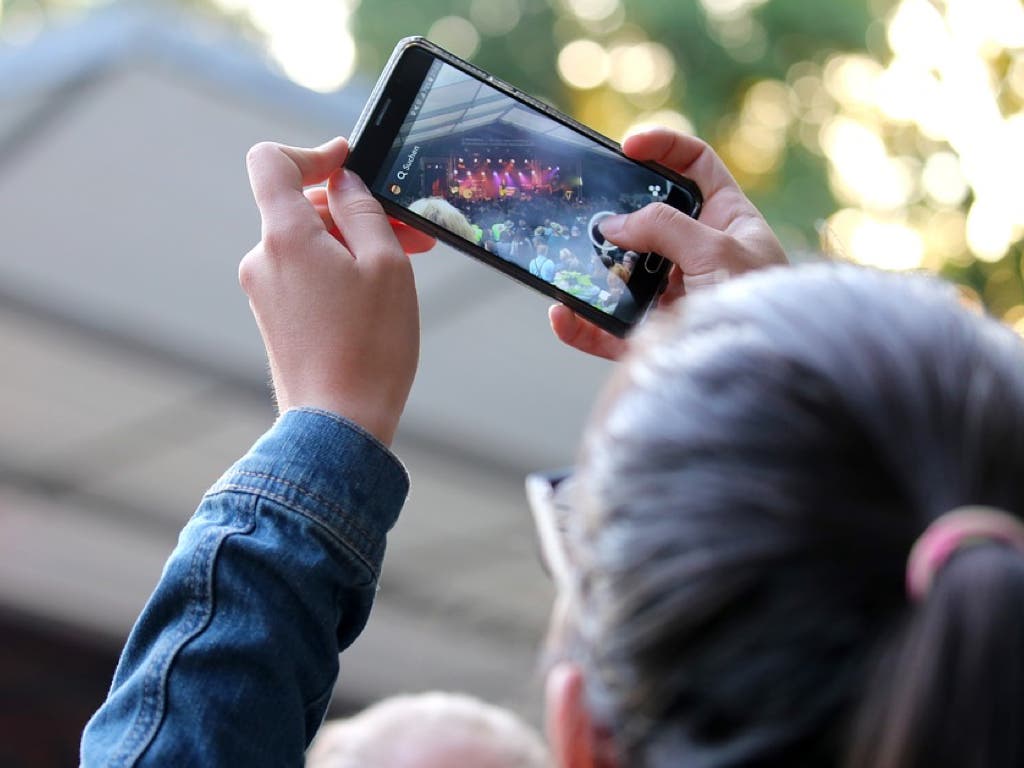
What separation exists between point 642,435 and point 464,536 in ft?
17.0

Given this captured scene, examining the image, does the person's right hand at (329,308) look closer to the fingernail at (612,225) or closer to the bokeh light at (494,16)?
the fingernail at (612,225)

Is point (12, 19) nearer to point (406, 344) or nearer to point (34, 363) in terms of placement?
point (34, 363)

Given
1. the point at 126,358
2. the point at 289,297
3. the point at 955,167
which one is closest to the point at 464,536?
the point at 126,358

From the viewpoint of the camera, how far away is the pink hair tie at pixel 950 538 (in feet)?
1.74

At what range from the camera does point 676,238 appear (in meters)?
1.09

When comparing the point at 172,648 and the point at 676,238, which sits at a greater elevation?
the point at 676,238

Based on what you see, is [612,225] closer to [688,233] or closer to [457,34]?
[688,233]

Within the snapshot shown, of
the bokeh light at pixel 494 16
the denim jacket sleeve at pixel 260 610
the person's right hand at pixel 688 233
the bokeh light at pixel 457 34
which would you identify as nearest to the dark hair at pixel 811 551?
the denim jacket sleeve at pixel 260 610

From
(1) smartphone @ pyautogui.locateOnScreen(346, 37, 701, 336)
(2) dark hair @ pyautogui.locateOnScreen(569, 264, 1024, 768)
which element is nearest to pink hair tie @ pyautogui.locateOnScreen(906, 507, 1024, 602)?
(2) dark hair @ pyautogui.locateOnScreen(569, 264, 1024, 768)

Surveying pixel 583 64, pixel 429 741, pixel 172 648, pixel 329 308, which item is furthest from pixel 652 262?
pixel 583 64

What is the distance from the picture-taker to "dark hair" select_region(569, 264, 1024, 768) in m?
0.52

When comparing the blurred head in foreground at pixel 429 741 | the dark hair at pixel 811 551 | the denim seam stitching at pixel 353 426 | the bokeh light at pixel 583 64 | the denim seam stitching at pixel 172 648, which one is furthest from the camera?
the bokeh light at pixel 583 64

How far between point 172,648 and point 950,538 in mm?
428

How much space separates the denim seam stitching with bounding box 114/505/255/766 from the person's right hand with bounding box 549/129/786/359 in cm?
46
